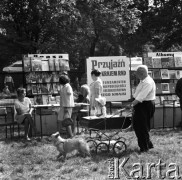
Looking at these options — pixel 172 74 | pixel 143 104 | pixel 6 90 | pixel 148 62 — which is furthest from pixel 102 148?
pixel 6 90

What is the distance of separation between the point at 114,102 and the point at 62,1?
289 inches

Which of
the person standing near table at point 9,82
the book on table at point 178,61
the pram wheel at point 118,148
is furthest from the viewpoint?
the person standing near table at point 9,82

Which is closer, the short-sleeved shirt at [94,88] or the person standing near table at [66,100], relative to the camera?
the person standing near table at [66,100]

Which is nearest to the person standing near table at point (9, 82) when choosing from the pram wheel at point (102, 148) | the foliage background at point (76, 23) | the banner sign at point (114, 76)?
the foliage background at point (76, 23)

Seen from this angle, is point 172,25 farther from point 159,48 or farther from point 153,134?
point 153,134

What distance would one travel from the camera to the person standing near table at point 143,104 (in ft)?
21.6

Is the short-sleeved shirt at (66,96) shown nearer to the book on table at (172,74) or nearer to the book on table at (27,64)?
the book on table at (27,64)

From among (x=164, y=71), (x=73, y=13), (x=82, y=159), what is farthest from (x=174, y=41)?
(x=82, y=159)

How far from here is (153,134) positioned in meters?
9.16

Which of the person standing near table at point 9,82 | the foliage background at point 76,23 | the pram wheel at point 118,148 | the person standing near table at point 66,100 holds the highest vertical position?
the foliage background at point 76,23

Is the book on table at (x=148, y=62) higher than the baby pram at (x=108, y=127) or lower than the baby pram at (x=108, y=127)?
higher

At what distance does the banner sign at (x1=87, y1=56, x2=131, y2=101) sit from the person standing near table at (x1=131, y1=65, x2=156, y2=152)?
3808mm

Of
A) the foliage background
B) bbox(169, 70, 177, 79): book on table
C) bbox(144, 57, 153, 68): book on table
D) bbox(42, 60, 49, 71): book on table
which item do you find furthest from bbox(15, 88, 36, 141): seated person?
the foliage background

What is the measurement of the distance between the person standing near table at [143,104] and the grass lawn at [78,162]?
32 centimetres
